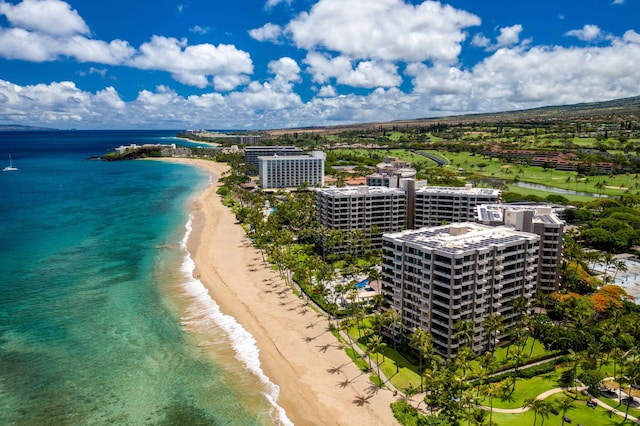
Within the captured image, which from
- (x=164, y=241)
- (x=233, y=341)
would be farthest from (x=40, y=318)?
(x=164, y=241)

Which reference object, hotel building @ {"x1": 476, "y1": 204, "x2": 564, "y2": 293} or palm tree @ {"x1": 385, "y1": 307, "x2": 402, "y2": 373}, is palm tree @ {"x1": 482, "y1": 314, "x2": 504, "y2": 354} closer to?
palm tree @ {"x1": 385, "y1": 307, "x2": 402, "y2": 373}

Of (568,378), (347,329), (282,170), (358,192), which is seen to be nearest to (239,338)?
(347,329)

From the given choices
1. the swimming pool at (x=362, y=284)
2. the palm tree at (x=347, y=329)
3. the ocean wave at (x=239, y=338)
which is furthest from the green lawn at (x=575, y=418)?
the swimming pool at (x=362, y=284)

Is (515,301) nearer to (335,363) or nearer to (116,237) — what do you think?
(335,363)

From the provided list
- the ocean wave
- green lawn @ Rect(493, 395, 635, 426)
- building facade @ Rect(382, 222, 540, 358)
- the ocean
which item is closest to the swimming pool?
building facade @ Rect(382, 222, 540, 358)

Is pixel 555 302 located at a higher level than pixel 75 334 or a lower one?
higher

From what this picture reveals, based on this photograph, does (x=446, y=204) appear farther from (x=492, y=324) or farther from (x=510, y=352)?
(x=492, y=324)
